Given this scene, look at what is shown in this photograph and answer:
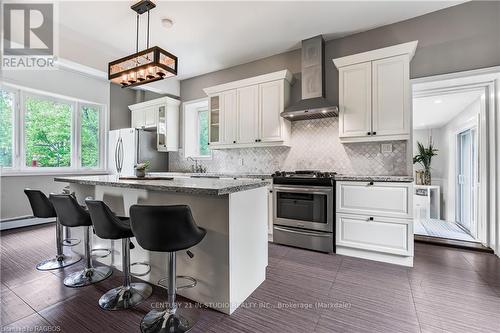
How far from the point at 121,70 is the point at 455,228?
5817mm

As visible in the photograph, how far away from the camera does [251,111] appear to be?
3.96 metres

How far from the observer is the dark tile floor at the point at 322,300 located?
166 centimetres

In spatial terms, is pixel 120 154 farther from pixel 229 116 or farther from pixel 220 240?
pixel 220 240

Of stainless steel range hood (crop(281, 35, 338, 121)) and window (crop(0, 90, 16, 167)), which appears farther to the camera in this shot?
window (crop(0, 90, 16, 167))

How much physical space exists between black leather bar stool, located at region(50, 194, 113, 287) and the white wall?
2.78 metres

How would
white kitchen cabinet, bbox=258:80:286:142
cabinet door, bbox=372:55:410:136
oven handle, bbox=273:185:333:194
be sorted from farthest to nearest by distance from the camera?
white kitchen cabinet, bbox=258:80:286:142
oven handle, bbox=273:185:333:194
cabinet door, bbox=372:55:410:136

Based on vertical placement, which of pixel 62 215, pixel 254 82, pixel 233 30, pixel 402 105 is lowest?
pixel 62 215

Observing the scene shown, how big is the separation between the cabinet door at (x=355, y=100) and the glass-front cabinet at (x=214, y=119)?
7.02ft

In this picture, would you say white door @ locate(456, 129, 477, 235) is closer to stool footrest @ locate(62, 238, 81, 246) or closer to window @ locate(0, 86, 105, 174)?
stool footrest @ locate(62, 238, 81, 246)

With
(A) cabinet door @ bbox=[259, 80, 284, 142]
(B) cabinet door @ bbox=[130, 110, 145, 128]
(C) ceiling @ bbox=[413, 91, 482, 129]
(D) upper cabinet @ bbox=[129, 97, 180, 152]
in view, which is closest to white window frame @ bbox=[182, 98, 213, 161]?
(D) upper cabinet @ bbox=[129, 97, 180, 152]

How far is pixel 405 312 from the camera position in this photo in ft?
5.89

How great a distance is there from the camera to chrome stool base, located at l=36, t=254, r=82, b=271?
99.7 inches

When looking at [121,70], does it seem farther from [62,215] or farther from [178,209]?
[178,209]

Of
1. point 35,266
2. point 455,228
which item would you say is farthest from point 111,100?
point 455,228
